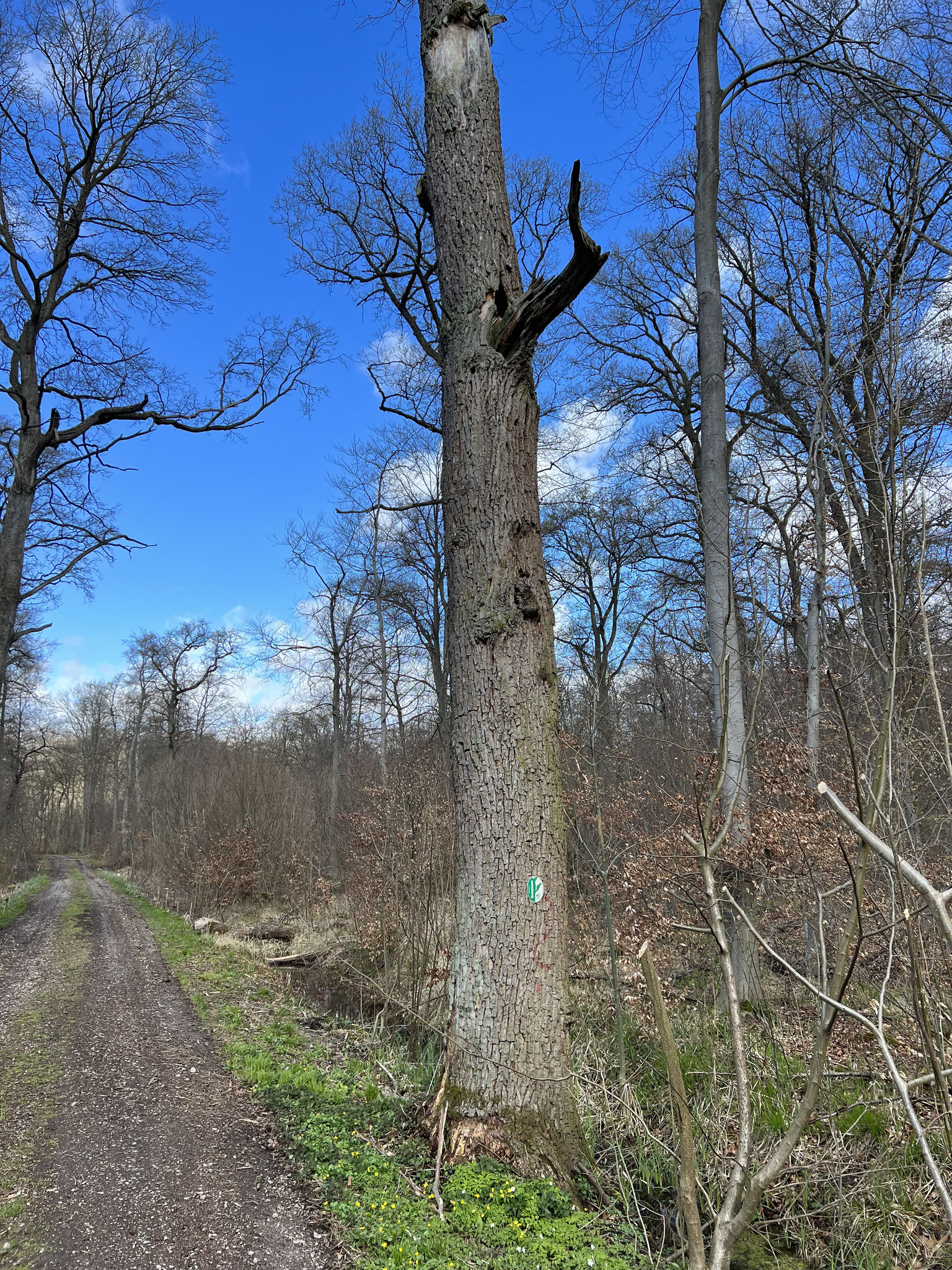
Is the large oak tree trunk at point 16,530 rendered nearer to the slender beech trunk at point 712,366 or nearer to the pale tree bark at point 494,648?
the pale tree bark at point 494,648

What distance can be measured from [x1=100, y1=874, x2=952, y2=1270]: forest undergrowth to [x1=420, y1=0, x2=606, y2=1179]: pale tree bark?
29 cm

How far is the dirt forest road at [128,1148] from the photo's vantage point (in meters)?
3.17

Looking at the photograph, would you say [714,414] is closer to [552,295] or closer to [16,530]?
[552,295]

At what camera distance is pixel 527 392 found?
418 cm

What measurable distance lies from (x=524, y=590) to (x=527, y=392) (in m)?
1.17

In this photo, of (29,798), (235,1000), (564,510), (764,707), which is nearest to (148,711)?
(29,798)

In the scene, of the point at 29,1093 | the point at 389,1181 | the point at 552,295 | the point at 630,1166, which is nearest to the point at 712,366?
the point at 552,295

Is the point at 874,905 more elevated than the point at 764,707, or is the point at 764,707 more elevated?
the point at 764,707

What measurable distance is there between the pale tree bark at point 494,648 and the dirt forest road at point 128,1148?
1.06 m

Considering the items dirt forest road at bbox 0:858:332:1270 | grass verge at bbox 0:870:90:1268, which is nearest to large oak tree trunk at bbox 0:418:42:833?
grass verge at bbox 0:870:90:1268

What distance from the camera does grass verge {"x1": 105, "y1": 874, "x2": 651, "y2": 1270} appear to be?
116 inches

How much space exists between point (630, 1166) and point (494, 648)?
273cm

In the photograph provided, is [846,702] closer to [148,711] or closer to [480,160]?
[480,160]

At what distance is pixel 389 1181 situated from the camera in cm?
354
